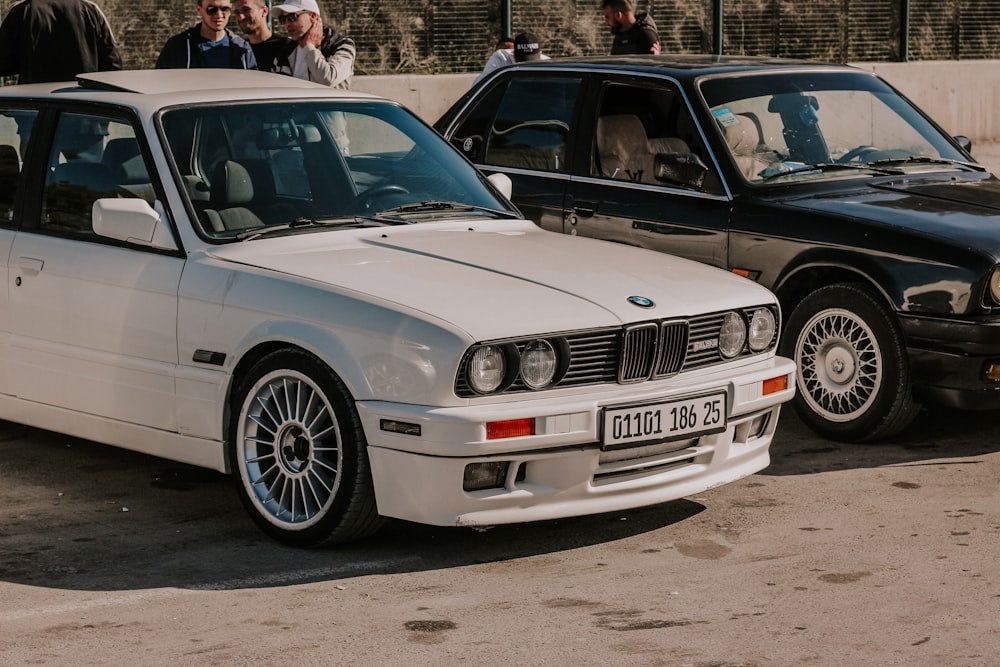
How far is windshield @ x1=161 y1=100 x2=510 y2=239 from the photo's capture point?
6352mm

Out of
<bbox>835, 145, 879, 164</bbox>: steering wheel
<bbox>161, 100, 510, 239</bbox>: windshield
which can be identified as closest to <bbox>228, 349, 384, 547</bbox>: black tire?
<bbox>161, 100, 510, 239</bbox>: windshield

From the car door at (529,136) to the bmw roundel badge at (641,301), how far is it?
9.26 ft

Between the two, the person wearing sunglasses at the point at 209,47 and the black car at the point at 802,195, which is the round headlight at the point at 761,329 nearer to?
the black car at the point at 802,195

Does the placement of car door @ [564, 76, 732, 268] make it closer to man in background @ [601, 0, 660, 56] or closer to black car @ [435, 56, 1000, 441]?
black car @ [435, 56, 1000, 441]

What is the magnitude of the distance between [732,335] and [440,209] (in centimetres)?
140

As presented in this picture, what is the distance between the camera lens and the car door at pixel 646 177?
802 cm

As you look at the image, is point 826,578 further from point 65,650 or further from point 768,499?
point 65,650

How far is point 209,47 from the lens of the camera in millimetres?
10086

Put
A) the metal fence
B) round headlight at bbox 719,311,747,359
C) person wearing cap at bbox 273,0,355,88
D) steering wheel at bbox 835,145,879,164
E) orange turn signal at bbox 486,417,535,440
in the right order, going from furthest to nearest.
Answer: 1. the metal fence
2. person wearing cap at bbox 273,0,355,88
3. steering wheel at bbox 835,145,879,164
4. round headlight at bbox 719,311,747,359
5. orange turn signal at bbox 486,417,535,440

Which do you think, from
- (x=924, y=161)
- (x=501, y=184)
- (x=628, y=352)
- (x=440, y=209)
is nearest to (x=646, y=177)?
(x=501, y=184)

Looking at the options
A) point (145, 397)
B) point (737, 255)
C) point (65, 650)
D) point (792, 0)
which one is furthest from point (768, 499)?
point (792, 0)

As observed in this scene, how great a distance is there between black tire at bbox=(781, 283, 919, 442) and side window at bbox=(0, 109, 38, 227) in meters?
3.57

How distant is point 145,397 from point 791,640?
2724 millimetres

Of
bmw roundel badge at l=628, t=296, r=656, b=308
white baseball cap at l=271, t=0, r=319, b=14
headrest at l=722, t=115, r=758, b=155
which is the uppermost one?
white baseball cap at l=271, t=0, r=319, b=14
